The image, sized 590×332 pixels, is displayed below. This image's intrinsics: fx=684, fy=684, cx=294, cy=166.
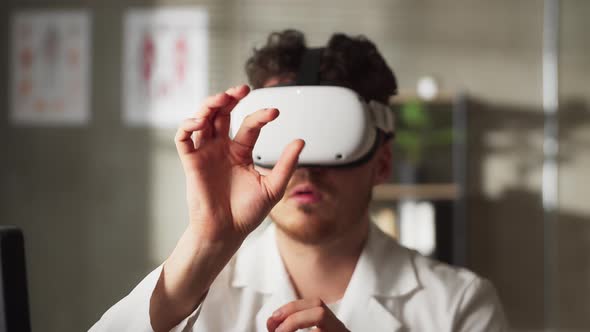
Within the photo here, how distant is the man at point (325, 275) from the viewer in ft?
2.53

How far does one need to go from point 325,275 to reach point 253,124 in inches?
20.1

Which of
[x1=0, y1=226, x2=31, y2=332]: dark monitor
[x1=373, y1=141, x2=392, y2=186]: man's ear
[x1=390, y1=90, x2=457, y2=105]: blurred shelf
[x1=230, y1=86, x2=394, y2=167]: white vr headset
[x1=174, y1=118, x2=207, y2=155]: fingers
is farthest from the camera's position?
[x1=390, y1=90, x2=457, y2=105]: blurred shelf

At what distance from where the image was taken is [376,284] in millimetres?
1115

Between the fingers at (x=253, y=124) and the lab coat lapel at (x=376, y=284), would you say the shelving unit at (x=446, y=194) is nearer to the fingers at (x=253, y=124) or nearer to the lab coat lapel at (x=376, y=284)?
the lab coat lapel at (x=376, y=284)

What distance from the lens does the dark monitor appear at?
50 cm

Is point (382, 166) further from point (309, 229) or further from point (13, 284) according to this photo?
point (13, 284)

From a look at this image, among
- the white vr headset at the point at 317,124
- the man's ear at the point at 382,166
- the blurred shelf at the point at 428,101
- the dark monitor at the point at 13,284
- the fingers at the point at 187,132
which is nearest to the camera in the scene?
the dark monitor at the point at 13,284

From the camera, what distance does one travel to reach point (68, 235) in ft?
9.71

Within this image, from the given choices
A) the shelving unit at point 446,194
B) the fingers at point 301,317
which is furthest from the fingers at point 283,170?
the shelving unit at point 446,194

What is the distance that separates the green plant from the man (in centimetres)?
145

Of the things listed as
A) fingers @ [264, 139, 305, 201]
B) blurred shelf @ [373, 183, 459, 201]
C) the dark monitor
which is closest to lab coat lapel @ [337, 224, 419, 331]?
fingers @ [264, 139, 305, 201]

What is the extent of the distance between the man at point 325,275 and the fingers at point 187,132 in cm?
12

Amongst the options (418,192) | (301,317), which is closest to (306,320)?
(301,317)

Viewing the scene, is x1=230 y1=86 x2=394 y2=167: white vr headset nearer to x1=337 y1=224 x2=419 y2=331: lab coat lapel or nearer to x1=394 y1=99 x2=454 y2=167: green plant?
x1=337 y1=224 x2=419 y2=331: lab coat lapel
